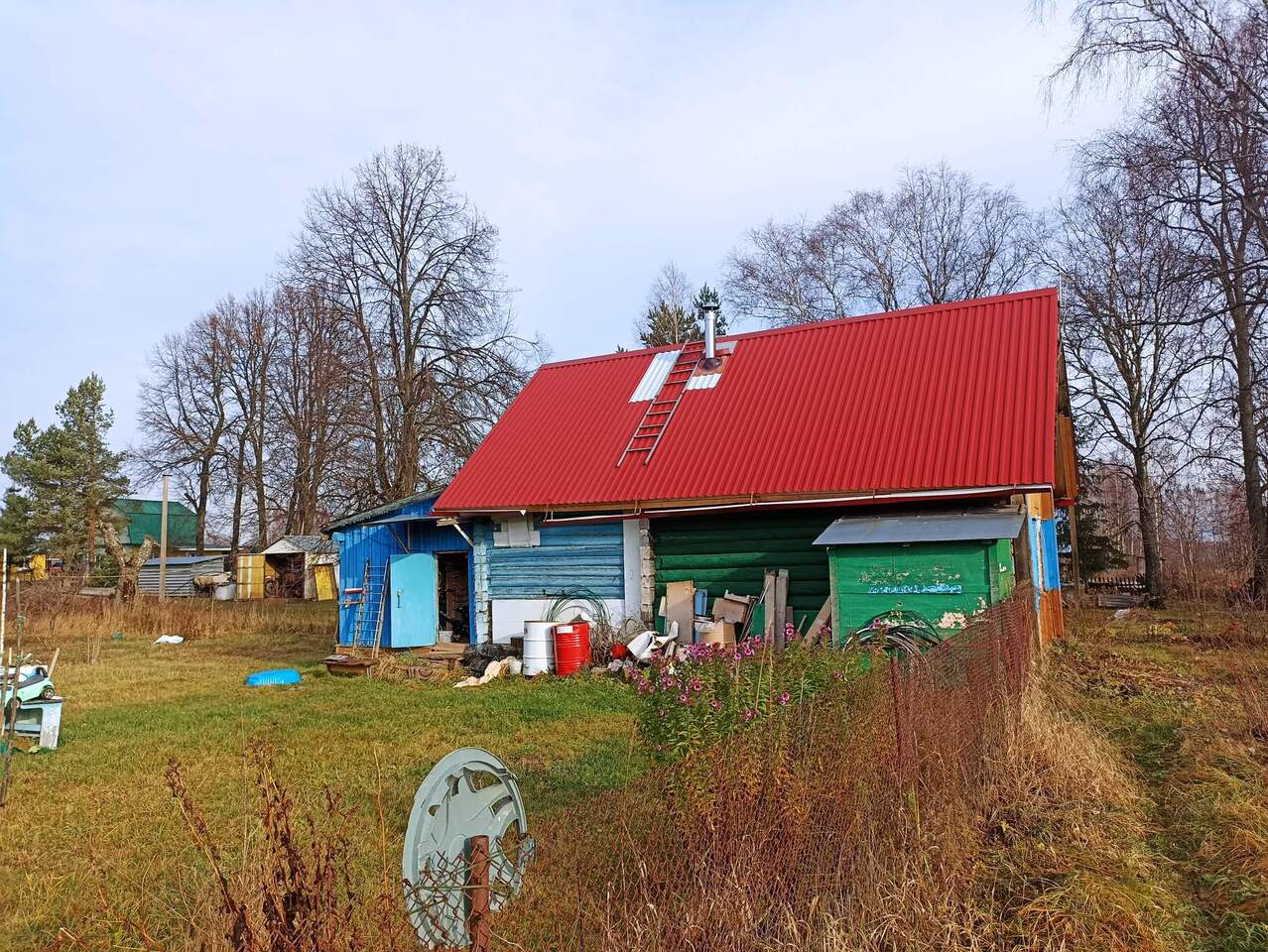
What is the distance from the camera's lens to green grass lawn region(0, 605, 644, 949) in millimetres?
5539

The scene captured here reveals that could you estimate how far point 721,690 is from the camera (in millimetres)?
5195

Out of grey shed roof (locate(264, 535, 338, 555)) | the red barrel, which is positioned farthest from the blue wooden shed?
grey shed roof (locate(264, 535, 338, 555))

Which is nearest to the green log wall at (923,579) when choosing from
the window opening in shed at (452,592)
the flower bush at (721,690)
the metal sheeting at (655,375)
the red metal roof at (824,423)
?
the red metal roof at (824,423)

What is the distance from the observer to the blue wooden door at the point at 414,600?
690 inches

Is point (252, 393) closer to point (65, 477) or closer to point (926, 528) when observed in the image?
point (65, 477)

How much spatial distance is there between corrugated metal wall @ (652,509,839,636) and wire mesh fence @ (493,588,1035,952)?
8.44m

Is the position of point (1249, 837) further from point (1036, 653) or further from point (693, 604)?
point (693, 604)

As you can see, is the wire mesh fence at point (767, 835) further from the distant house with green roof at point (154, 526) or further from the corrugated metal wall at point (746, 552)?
the distant house with green roof at point (154, 526)

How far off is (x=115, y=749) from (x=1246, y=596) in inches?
637

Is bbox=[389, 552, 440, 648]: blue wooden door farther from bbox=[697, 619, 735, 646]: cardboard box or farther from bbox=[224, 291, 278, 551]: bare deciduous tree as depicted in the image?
bbox=[224, 291, 278, 551]: bare deciduous tree

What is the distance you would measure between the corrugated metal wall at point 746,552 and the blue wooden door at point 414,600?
5.42m

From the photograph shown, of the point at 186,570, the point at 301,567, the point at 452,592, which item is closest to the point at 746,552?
the point at 452,592

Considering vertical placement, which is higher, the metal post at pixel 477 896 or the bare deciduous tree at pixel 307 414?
the bare deciduous tree at pixel 307 414

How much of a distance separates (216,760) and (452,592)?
12.3 m
